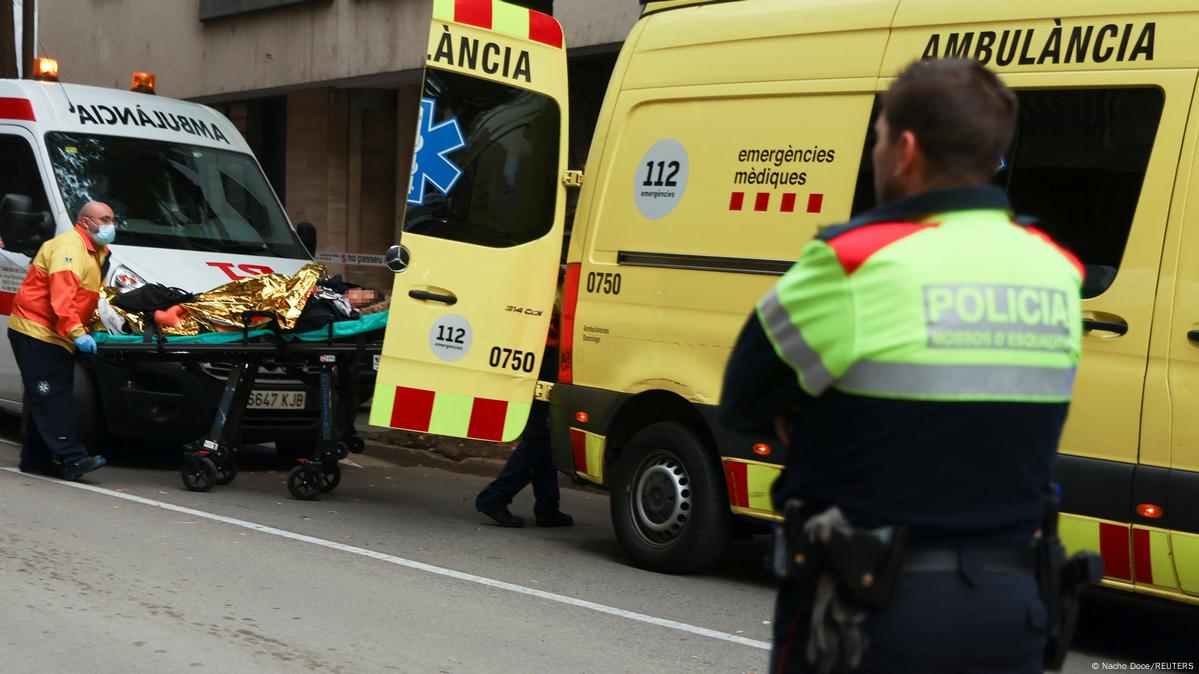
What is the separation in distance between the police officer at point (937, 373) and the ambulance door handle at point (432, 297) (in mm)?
5141

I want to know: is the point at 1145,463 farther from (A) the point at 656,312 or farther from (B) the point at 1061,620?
(B) the point at 1061,620

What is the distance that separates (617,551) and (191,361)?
9.77 feet

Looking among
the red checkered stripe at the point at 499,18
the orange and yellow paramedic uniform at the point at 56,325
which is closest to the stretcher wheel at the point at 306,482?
the orange and yellow paramedic uniform at the point at 56,325

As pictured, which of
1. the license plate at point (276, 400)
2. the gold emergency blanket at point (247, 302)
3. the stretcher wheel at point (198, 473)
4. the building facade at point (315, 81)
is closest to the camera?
the gold emergency blanket at point (247, 302)

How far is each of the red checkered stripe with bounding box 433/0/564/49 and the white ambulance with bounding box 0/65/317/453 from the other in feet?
10.1

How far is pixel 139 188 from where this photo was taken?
10664 millimetres

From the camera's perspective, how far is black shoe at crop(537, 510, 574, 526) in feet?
28.0

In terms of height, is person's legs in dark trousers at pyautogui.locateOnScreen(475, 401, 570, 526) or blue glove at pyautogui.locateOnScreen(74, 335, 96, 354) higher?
blue glove at pyautogui.locateOnScreen(74, 335, 96, 354)

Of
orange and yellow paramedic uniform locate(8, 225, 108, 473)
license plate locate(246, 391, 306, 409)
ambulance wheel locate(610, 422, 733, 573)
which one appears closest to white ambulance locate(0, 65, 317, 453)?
license plate locate(246, 391, 306, 409)

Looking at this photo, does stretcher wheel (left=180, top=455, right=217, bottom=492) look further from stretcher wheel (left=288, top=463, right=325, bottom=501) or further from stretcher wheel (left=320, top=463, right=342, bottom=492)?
stretcher wheel (left=320, top=463, right=342, bottom=492)

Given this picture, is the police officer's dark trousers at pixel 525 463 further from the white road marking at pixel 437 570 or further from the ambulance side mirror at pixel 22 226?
the ambulance side mirror at pixel 22 226

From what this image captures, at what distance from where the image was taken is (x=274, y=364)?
8938mm

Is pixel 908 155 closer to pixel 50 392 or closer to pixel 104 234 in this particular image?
pixel 104 234

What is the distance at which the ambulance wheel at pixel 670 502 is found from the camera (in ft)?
21.9
